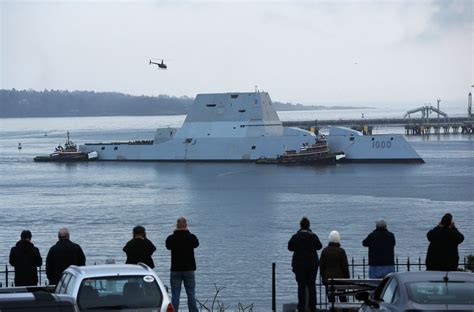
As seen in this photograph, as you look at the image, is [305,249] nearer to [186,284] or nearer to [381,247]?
[381,247]

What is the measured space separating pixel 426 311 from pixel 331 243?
431 cm

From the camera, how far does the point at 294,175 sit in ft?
224

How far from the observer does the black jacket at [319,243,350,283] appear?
12.3 metres

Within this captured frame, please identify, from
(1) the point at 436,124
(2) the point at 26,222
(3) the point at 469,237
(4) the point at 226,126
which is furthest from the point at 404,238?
(1) the point at 436,124

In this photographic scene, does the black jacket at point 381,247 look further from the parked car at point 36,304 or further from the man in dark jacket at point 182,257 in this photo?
the parked car at point 36,304

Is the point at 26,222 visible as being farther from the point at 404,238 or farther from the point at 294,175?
the point at 294,175

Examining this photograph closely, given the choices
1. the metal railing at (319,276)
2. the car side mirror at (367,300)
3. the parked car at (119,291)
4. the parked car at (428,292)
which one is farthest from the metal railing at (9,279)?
the parked car at (428,292)

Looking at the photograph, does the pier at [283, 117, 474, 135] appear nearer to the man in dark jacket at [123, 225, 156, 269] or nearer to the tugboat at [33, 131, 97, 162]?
the tugboat at [33, 131, 97, 162]

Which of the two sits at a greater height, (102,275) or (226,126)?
(226,126)

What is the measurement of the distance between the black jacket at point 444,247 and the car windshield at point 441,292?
12.9 ft

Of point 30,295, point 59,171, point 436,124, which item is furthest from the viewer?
point 436,124

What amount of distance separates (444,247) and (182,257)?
10.5ft

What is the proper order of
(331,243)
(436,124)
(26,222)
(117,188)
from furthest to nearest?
(436,124)
(117,188)
(26,222)
(331,243)

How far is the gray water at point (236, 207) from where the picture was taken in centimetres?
2701
